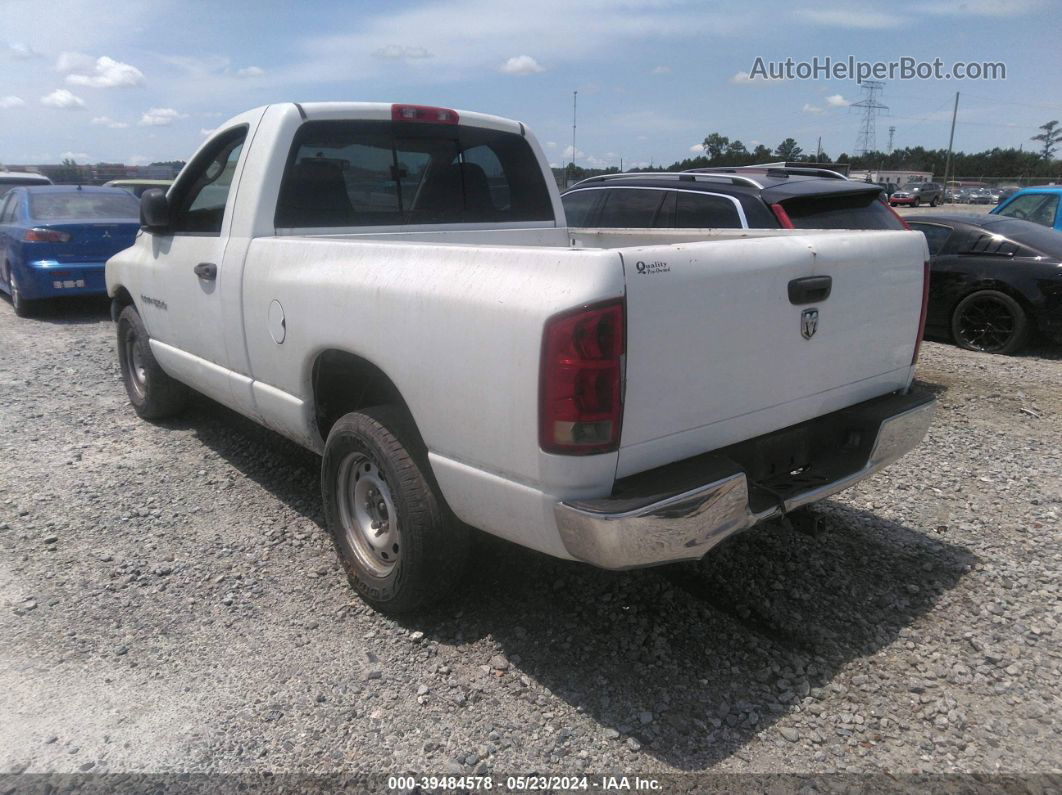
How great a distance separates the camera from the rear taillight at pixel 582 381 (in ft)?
7.36

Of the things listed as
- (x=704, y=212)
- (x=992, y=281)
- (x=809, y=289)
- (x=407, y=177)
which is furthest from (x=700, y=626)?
(x=992, y=281)

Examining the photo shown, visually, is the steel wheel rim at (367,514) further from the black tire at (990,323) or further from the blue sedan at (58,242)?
the blue sedan at (58,242)

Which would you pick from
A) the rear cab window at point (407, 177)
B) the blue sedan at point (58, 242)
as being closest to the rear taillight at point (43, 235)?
the blue sedan at point (58, 242)

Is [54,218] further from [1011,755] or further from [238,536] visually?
[1011,755]

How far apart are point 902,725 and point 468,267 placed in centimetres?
211

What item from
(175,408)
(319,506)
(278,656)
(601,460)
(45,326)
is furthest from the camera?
(45,326)

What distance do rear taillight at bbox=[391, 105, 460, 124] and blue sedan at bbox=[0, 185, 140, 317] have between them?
695 cm

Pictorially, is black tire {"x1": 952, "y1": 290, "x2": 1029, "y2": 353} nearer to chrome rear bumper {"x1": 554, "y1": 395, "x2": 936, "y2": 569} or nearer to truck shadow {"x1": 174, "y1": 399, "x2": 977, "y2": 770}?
truck shadow {"x1": 174, "y1": 399, "x2": 977, "y2": 770}

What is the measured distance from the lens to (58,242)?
31.0ft

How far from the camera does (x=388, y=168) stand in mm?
4145

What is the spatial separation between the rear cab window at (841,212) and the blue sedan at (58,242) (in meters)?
7.85

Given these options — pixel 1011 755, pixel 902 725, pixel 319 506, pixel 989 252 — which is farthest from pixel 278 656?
pixel 989 252

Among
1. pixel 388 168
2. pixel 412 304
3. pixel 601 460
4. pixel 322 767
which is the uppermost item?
pixel 388 168

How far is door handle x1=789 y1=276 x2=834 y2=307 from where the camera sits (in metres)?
2.73
